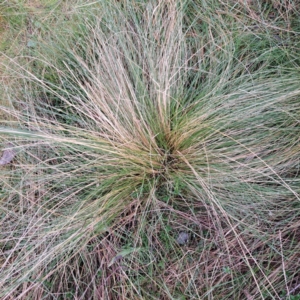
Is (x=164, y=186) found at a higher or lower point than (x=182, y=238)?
higher

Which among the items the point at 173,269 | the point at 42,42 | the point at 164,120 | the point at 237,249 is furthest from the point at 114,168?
the point at 42,42

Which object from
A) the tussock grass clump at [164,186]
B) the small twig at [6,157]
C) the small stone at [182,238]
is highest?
the small twig at [6,157]

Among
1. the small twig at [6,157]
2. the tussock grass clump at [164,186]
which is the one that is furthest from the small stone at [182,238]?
the small twig at [6,157]

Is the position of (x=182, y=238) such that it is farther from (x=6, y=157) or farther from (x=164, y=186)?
(x=6, y=157)

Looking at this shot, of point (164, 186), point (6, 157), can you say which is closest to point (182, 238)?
point (164, 186)

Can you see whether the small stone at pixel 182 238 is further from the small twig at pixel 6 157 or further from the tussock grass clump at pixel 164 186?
the small twig at pixel 6 157

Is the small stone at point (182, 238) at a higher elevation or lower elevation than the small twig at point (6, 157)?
lower

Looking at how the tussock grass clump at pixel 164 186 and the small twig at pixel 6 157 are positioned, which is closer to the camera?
the tussock grass clump at pixel 164 186

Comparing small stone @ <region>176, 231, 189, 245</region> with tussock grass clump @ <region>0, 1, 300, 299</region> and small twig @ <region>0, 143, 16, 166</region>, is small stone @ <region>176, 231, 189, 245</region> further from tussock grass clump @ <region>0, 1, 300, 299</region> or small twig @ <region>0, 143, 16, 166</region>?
small twig @ <region>0, 143, 16, 166</region>

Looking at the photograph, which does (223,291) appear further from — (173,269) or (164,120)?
(164,120)
